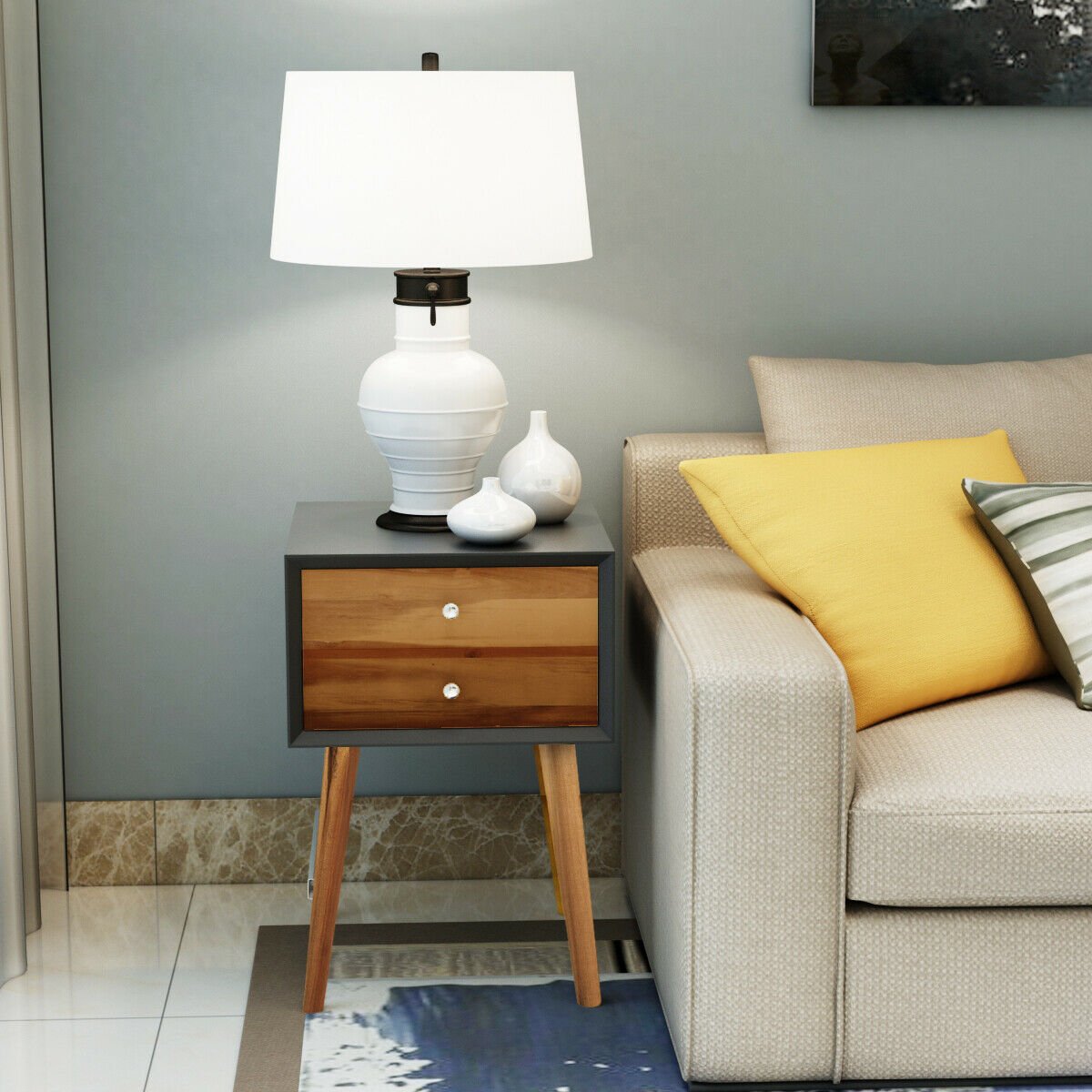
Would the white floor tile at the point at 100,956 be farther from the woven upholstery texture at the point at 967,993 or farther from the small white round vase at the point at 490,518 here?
the woven upholstery texture at the point at 967,993

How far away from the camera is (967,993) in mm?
1747

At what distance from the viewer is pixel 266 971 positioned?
7.08 ft

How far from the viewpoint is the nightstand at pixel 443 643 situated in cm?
189

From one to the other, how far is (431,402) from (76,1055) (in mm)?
1010

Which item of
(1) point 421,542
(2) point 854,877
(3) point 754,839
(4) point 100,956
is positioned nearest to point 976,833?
(2) point 854,877

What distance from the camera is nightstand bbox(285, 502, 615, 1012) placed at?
1887mm

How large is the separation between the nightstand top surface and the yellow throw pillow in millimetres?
187

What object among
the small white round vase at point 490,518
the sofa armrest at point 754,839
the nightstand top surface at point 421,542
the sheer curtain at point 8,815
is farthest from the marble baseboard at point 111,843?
the sofa armrest at point 754,839

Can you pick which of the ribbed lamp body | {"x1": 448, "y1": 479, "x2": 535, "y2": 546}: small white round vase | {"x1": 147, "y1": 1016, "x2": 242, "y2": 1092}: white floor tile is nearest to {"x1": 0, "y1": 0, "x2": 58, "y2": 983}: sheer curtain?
{"x1": 147, "y1": 1016, "x2": 242, "y2": 1092}: white floor tile

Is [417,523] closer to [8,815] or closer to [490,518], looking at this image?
[490,518]

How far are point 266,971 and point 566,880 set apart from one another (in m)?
0.50

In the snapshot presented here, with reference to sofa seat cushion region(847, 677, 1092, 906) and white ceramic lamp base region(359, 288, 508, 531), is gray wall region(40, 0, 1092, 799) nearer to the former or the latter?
white ceramic lamp base region(359, 288, 508, 531)

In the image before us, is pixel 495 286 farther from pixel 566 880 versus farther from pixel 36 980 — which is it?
pixel 36 980

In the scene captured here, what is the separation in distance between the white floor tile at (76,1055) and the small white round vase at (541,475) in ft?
3.00
